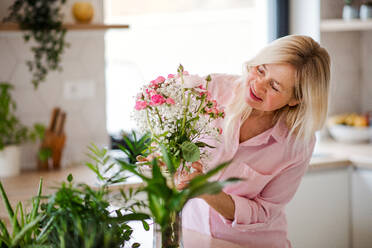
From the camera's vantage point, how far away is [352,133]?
3141 millimetres

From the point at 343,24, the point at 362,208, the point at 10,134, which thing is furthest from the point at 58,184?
the point at 343,24

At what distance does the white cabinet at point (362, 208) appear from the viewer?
8.75ft

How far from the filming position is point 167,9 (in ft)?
11.0

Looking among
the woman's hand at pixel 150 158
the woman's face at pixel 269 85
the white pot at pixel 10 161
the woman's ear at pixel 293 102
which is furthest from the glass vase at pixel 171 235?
the white pot at pixel 10 161

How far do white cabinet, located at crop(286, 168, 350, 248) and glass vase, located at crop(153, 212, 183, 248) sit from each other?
59.7 inches

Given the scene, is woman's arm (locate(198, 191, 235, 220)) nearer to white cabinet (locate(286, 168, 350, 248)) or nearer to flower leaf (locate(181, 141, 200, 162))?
flower leaf (locate(181, 141, 200, 162))

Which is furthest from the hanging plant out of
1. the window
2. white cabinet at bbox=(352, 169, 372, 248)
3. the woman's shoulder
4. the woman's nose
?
white cabinet at bbox=(352, 169, 372, 248)

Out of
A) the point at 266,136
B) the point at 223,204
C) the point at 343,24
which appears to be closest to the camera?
the point at 223,204

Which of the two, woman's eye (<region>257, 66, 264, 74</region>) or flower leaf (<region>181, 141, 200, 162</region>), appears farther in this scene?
woman's eye (<region>257, 66, 264, 74</region>)

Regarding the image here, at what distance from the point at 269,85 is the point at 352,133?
1665mm

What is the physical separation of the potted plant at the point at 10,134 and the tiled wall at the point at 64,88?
0.06 meters

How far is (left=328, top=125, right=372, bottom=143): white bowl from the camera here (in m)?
3.12

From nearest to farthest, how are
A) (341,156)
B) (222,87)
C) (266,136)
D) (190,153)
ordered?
1. (190,153)
2. (266,136)
3. (222,87)
4. (341,156)

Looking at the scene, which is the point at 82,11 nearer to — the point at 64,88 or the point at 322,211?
the point at 64,88
